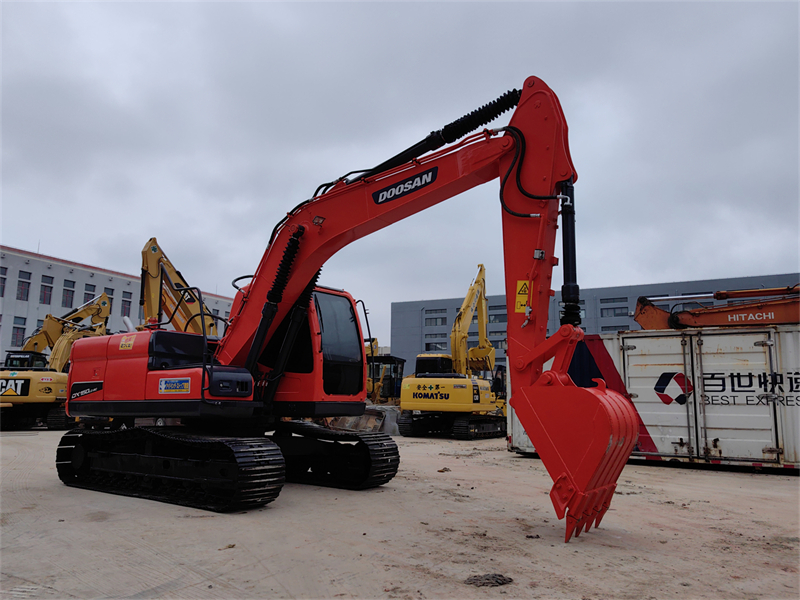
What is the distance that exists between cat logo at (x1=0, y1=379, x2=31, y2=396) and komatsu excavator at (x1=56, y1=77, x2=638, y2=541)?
35.4 feet

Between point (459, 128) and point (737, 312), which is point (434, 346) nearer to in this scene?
point (737, 312)

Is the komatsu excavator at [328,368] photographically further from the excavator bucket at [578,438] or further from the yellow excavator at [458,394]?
the yellow excavator at [458,394]

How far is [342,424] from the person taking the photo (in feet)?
54.6

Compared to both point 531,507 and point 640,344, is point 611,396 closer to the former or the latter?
point 531,507

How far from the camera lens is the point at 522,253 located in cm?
525

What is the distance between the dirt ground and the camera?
3.73 metres

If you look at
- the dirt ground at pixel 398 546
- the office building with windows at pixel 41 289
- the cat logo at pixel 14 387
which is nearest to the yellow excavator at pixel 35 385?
the cat logo at pixel 14 387

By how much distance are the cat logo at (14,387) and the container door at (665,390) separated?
16146mm

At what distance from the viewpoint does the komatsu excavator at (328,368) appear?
15.5 ft

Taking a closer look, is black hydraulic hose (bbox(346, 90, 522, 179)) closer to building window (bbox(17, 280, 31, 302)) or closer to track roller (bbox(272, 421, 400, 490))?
track roller (bbox(272, 421, 400, 490))

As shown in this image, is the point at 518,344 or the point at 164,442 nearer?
the point at 518,344

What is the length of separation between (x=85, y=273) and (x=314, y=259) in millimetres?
47017

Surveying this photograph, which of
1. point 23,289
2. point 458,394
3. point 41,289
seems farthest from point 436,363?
point 41,289

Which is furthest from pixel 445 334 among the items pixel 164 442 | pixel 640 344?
pixel 164 442
